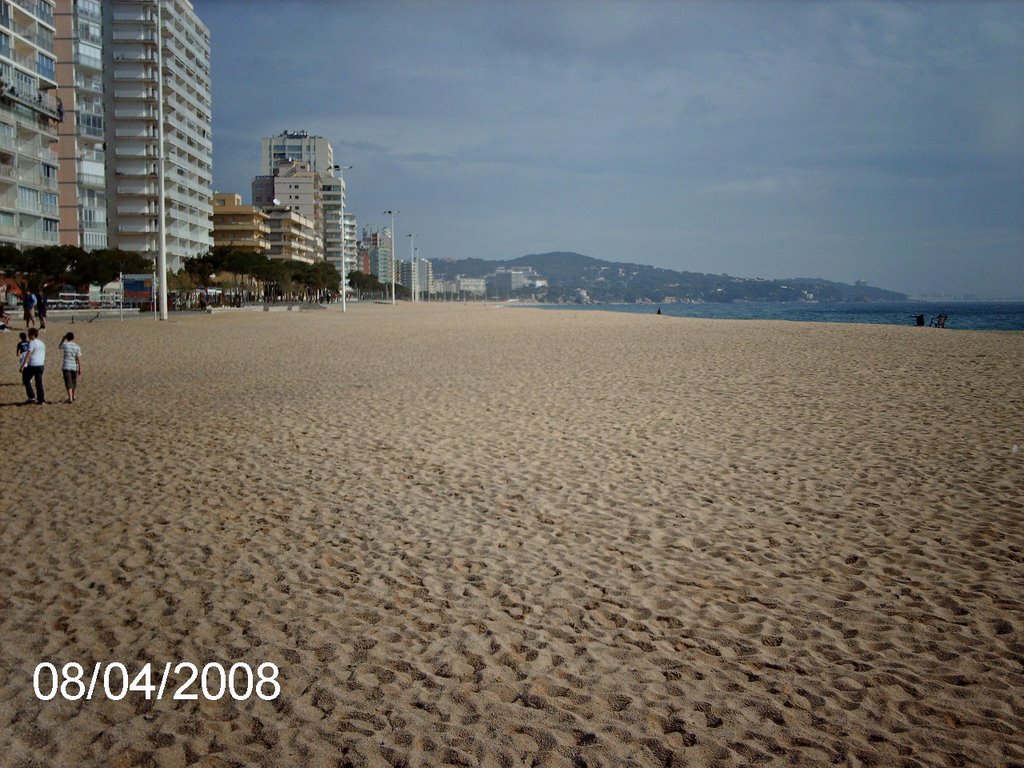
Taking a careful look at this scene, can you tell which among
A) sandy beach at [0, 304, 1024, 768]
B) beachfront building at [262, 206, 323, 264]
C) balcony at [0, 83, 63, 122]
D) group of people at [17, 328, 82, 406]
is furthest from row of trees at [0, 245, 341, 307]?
sandy beach at [0, 304, 1024, 768]

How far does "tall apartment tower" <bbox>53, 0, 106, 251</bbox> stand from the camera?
236 feet

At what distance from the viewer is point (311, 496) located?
24.3 feet

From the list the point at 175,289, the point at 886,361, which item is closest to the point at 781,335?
the point at 886,361

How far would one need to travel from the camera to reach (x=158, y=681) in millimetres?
4016

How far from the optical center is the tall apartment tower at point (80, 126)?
72.1 m

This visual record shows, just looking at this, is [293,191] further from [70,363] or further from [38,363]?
[70,363]

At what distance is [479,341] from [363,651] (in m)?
23.1

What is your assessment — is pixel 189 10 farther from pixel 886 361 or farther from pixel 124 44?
pixel 886 361

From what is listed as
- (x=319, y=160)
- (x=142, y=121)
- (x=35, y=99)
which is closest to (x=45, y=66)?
(x=35, y=99)

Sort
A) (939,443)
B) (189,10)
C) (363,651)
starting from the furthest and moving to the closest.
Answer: (189,10) < (939,443) < (363,651)

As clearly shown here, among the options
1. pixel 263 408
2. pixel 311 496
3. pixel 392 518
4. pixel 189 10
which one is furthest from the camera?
pixel 189 10

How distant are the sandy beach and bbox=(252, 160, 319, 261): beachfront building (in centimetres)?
14444

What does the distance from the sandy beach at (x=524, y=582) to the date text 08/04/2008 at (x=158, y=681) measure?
5 centimetres

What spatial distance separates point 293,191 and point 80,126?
72.8 metres
